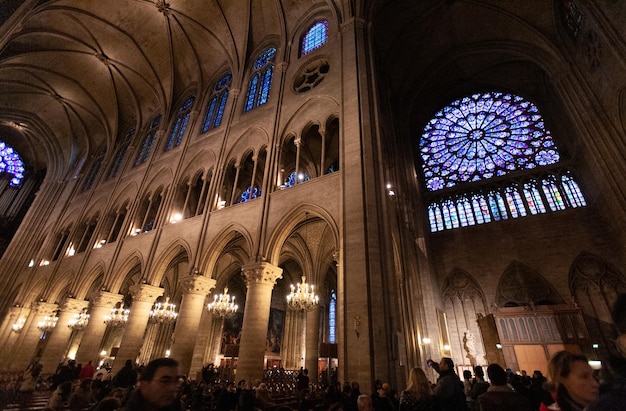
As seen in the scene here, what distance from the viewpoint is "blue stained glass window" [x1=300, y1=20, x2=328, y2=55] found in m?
14.8

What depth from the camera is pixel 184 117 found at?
18.8m

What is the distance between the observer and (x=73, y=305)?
559 inches

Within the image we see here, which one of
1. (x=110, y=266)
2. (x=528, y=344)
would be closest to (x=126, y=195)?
(x=110, y=266)

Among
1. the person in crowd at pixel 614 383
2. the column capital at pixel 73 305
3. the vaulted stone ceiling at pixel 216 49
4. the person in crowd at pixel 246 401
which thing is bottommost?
→ the person in crowd at pixel 246 401

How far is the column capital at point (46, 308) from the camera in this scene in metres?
15.5

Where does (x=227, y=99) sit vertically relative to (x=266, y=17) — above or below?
below

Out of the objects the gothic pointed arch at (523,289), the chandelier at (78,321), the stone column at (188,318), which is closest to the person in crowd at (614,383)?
the stone column at (188,318)

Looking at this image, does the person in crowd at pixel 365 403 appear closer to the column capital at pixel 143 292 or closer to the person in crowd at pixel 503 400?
the person in crowd at pixel 503 400

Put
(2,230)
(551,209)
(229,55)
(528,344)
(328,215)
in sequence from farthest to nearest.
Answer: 1. (2,230)
2. (229,55)
3. (551,209)
4. (528,344)
5. (328,215)

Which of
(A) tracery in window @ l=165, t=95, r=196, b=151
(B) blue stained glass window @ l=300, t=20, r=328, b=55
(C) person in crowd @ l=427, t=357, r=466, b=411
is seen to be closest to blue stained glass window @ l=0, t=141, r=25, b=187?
(A) tracery in window @ l=165, t=95, r=196, b=151

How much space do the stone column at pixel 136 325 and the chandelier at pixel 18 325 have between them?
30.8 ft

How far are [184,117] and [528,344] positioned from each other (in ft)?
68.7

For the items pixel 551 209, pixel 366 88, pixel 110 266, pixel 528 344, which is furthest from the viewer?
pixel 551 209

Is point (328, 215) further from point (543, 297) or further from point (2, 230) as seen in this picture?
point (2, 230)
